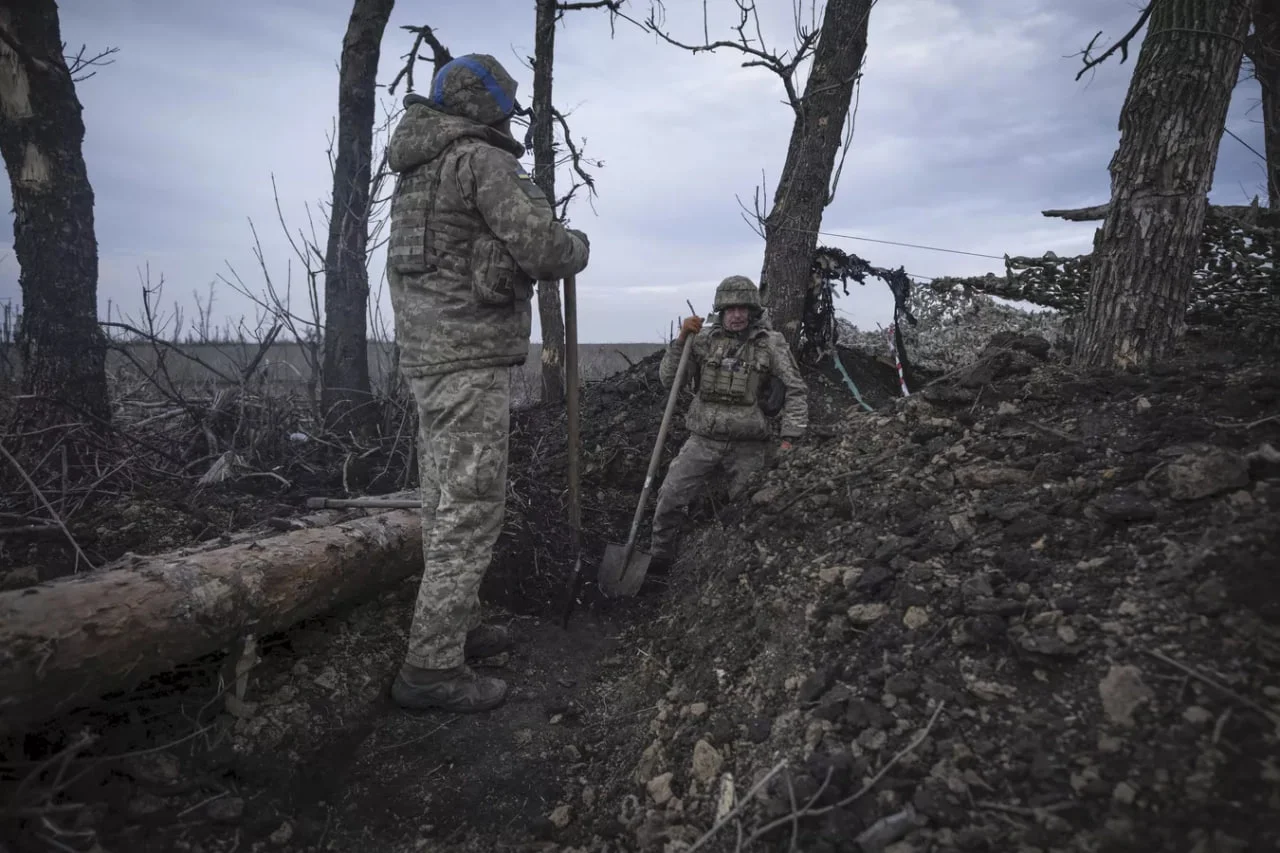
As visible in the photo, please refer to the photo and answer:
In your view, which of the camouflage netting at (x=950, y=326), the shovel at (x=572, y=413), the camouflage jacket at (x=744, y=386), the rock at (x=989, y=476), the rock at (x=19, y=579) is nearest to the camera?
the rock at (x=19, y=579)

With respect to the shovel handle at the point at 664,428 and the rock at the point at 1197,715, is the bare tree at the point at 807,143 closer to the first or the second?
the shovel handle at the point at 664,428

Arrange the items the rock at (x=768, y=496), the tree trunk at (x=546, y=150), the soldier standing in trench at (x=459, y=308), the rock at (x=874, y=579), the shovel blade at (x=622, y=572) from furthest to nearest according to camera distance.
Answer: the tree trunk at (x=546, y=150), the shovel blade at (x=622, y=572), the rock at (x=768, y=496), the soldier standing in trench at (x=459, y=308), the rock at (x=874, y=579)

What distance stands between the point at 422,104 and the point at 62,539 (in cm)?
268

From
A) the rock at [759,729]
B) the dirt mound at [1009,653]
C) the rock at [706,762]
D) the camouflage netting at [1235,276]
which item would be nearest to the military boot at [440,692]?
the dirt mound at [1009,653]

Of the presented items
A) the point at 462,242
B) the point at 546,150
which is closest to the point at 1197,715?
the point at 462,242

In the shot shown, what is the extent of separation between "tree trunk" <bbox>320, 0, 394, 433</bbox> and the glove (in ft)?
9.31

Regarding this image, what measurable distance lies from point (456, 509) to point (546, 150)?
6.07 meters

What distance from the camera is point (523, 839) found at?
93.4 inches

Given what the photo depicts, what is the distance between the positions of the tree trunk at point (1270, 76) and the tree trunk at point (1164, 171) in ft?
14.8

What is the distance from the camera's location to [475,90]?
3.05m

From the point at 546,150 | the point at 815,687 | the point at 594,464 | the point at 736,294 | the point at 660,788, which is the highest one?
the point at 546,150

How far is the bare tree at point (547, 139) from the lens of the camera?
7.84 metres

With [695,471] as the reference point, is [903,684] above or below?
below

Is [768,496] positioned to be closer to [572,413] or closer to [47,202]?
[572,413]
